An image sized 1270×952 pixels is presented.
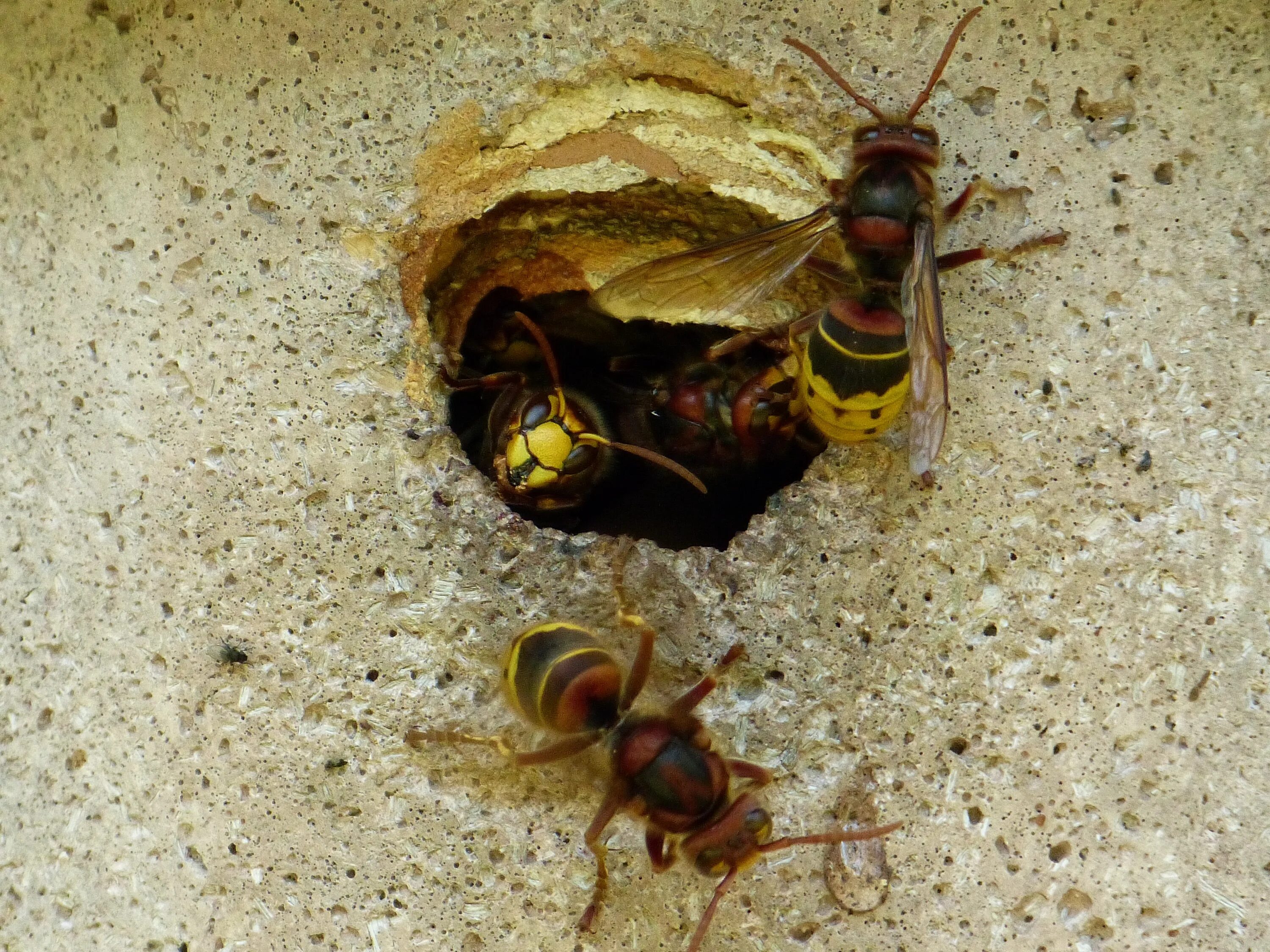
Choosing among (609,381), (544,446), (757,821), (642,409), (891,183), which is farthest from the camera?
(609,381)

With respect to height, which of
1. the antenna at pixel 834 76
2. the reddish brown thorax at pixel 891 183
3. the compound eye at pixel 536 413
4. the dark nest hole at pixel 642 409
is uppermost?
the antenna at pixel 834 76

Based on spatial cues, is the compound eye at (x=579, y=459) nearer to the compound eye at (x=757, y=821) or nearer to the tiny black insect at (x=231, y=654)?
the tiny black insect at (x=231, y=654)

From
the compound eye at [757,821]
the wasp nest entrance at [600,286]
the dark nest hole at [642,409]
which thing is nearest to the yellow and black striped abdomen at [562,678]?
the compound eye at [757,821]

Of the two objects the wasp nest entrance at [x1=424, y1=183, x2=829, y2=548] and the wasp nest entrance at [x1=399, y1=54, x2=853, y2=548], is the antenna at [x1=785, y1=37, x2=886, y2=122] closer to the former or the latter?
the wasp nest entrance at [x1=399, y1=54, x2=853, y2=548]

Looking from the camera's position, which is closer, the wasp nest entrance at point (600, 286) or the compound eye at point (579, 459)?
the wasp nest entrance at point (600, 286)

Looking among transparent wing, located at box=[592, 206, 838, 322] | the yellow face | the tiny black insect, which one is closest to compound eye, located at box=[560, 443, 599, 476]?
the yellow face

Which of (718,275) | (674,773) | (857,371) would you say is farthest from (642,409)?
(674,773)

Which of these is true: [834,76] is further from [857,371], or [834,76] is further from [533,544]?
[533,544]
